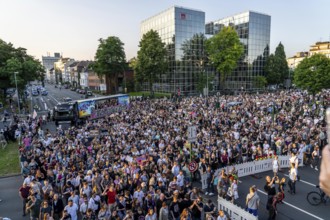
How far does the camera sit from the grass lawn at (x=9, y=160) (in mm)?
16312

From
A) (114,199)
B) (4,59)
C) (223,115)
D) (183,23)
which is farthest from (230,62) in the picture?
(114,199)

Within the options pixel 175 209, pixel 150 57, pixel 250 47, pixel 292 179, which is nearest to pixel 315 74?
pixel 250 47

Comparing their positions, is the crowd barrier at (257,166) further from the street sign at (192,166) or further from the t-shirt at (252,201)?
the t-shirt at (252,201)

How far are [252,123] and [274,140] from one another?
14.6 feet

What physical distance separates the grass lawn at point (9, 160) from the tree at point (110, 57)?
3753 centimetres

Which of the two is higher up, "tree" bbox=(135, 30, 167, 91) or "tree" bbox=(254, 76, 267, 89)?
"tree" bbox=(135, 30, 167, 91)

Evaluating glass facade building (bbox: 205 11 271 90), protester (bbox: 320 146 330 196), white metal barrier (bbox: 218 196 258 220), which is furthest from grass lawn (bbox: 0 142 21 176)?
glass facade building (bbox: 205 11 271 90)

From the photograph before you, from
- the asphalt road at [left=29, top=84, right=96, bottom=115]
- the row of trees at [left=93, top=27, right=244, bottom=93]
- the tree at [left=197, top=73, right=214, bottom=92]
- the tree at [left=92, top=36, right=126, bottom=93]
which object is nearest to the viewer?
the asphalt road at [left=29, top=84, right=96, bottom=115]

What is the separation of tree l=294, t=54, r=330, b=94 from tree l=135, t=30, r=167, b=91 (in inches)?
1005

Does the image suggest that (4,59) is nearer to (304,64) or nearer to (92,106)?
(92,106)

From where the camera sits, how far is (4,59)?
4531 cm

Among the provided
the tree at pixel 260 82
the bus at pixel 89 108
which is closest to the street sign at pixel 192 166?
the bus at pixel 89 108

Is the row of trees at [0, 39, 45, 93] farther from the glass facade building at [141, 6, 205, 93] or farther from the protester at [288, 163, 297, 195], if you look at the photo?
the protester at [288, 163, 297, 195]

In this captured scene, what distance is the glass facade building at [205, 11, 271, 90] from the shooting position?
2346 inches
